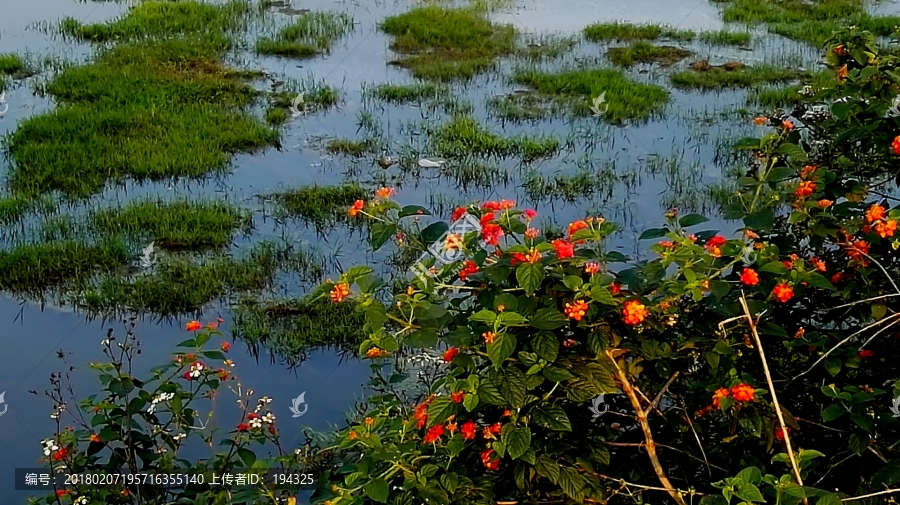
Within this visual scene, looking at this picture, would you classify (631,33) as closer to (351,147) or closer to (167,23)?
(351,147)

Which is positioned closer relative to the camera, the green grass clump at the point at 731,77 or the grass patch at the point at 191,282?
the grass patch at the point at 191,282

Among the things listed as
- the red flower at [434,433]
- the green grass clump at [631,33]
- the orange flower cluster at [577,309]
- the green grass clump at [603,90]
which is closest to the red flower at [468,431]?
the red flower at [434,433]

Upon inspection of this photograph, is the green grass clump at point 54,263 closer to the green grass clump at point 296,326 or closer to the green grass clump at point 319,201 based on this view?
the green grass clump at point 296,326

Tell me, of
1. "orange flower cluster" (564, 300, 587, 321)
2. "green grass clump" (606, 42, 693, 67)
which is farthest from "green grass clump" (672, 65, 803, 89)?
"orange flower cluster" (564, 300, 587, 321)

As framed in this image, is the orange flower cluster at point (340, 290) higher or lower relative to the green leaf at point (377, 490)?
higher

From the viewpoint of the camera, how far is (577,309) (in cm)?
149

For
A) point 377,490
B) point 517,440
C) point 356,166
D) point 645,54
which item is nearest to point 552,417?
point 517,440

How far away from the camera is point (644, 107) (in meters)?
6.07

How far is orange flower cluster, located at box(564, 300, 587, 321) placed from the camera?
4.89 feet

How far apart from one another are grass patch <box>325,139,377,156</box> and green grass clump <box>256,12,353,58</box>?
1.80 m

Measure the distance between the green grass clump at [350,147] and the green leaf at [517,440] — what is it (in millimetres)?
3929

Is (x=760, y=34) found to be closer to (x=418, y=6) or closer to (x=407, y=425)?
(x=418, y=6)

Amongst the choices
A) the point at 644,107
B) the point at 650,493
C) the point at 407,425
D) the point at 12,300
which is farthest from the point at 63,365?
the point at 644,107

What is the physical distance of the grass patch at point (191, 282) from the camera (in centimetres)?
380
